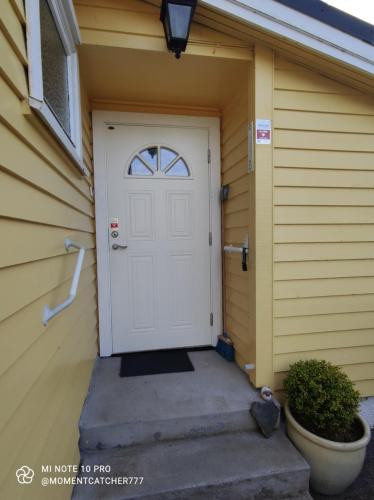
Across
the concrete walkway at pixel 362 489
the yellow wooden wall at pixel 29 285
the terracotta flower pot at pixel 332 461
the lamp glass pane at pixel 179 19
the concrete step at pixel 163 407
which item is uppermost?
the lamp glass pane at pixel 179 19

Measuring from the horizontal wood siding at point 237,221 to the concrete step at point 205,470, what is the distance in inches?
21.1

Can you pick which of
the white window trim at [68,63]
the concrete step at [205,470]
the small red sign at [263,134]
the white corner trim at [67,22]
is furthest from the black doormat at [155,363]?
the white corner trim at [67,22]

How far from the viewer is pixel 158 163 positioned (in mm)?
2322

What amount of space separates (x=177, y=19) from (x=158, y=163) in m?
1.03

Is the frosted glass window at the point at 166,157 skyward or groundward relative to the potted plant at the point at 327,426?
skyward

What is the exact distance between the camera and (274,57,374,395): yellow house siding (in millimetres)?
1803

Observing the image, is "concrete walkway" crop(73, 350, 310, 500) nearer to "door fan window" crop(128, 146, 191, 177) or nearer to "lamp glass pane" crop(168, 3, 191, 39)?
"door fan window" crop(128, 146, 191, 177)

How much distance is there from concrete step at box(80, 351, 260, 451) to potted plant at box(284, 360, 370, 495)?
0.26 meters

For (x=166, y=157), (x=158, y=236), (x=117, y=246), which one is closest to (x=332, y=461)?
(x=158, y=236)

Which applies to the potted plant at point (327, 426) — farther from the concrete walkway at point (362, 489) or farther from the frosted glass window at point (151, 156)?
the frosted glass window at point (151, 156)

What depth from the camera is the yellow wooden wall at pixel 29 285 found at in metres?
0.71

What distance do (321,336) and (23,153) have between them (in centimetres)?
→ 206

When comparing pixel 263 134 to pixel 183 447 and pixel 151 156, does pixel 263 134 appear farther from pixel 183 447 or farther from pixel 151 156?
pixel 183 447

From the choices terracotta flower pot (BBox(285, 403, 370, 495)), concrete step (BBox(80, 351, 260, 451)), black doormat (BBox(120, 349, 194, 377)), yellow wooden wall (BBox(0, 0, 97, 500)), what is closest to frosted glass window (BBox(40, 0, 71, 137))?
yellow wooden wall (BBox(0, 0, 97, 500))
